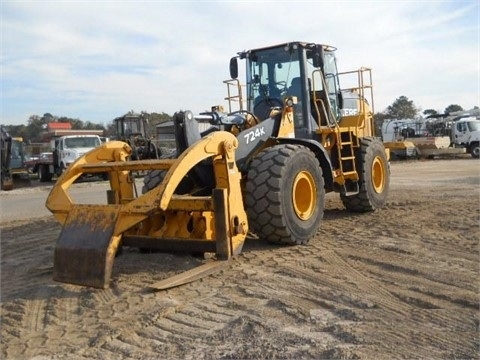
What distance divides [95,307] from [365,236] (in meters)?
3.80

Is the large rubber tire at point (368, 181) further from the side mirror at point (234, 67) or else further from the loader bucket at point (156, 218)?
the loader bucket at point (156, 218)

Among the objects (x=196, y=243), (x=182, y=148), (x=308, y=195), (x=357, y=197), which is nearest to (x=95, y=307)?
(x=196, y=243)

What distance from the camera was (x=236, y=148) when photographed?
234 inches

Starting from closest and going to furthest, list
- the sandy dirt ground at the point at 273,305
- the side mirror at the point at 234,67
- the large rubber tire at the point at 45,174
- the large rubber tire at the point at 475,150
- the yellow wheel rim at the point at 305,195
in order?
the sandy dirt ground at the point at 273,305, the yellow wheel rim at the point at 305,195, the side mirror at the point at 234,67, the large rubber tire at the point at 45,174, the large rubber tire at the point at 475,150

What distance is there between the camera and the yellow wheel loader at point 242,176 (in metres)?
5.11

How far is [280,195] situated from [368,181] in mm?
3234

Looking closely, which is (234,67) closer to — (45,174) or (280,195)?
(280,195)

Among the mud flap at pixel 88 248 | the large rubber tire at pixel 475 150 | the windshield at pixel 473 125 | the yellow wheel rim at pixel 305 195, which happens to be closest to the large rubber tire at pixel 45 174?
the yellow wheel rim at pixel 305 195

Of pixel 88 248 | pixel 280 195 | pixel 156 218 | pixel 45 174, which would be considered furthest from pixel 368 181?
pixel 45 174

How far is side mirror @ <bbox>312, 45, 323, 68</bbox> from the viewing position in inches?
310

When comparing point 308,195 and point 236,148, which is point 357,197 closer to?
point 308,195

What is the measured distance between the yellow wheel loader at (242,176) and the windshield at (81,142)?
16233 millimetres

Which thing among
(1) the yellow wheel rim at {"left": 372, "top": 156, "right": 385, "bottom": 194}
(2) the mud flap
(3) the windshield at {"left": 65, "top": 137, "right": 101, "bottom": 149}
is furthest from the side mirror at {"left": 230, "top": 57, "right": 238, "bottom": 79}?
(3) the windshield at {"left": 65, "top": 137, "right": 101, "bottom": 149}

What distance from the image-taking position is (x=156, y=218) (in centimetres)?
615
